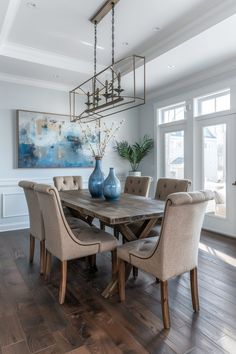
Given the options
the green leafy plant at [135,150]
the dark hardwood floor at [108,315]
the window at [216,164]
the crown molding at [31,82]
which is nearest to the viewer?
the dark hardwood floor at [108,315]

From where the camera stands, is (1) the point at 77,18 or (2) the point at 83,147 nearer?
(1) the point at 77,18

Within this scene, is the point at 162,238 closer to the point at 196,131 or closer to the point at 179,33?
the point at 179,33

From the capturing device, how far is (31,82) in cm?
470

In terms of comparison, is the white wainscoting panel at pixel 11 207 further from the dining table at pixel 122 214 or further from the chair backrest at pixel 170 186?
the chair backrest at pixel 170 186

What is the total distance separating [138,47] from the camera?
149 inches

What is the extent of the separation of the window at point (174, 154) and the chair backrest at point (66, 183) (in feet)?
6.71

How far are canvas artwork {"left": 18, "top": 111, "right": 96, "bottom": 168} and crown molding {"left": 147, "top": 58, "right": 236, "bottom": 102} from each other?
6.09ft

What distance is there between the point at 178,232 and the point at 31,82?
4127 millimetres

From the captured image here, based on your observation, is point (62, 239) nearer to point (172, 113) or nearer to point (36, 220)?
point (36, 220)

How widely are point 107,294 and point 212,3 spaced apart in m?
3.14

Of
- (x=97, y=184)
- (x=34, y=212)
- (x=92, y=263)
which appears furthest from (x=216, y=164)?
(x=34, y=212)

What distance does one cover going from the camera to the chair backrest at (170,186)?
297 cm

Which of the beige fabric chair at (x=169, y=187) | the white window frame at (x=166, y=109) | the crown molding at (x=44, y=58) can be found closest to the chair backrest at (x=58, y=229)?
the beige fabric chair at (x=169, y=187)

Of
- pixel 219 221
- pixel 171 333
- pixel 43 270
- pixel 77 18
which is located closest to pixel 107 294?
pixel 171 333
